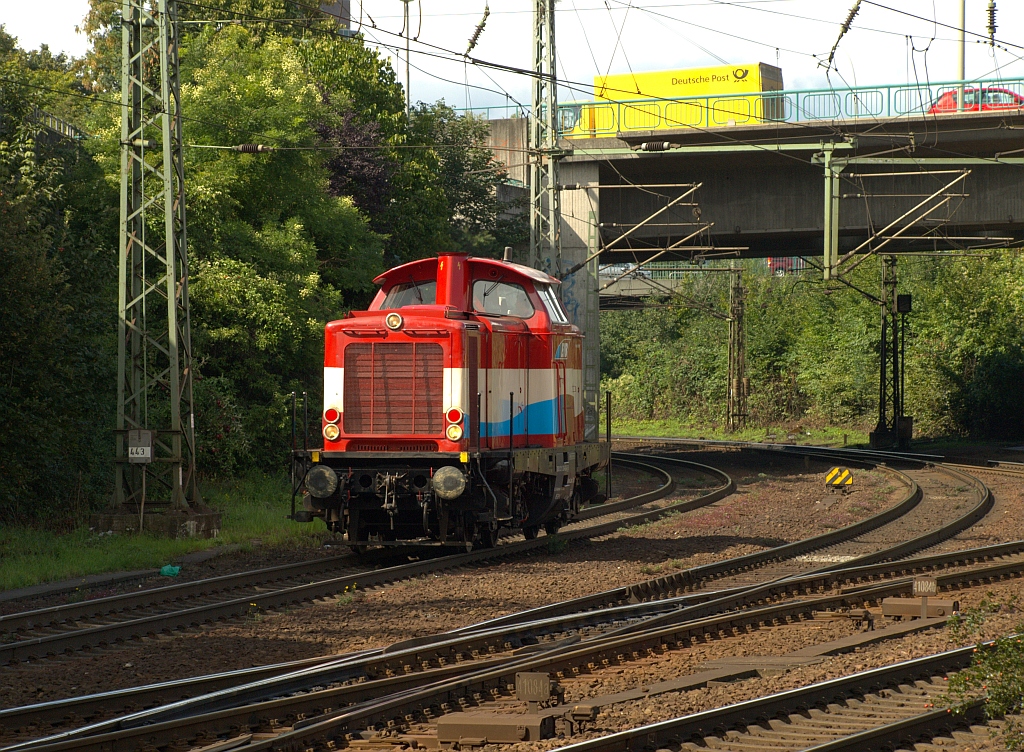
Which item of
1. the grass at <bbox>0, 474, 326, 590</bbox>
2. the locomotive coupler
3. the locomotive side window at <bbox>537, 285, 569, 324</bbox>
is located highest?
the locomotive side window at <bbox>537, 285, 569, 324</bbox>

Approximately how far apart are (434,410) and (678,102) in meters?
15.8

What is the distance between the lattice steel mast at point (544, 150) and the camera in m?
25.5

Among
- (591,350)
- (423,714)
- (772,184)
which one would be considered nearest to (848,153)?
(772,184)

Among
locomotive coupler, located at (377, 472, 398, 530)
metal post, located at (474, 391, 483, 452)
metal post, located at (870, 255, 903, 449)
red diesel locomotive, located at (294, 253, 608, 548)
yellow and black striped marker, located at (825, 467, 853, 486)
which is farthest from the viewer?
metal post, located at (870, 255, 903, 449)

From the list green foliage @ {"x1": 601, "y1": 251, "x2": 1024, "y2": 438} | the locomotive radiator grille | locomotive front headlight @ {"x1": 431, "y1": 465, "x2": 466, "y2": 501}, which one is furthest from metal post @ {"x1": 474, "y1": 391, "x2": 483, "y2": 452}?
Answer: green foliage @ {"x1": 601, "y1": 251, "x2": 1024, "y2": 438}

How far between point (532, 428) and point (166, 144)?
22.3 ft

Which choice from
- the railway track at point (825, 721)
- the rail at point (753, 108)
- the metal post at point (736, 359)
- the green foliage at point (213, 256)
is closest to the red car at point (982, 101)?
the rail at point (753, 108)

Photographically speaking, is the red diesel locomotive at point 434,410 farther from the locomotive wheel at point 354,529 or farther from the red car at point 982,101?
the red car at point 982,101

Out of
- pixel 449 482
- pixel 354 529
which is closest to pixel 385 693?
pixel 449 482

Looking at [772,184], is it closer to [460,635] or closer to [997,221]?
[997,221]

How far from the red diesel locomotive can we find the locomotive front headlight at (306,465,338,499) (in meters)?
0.01

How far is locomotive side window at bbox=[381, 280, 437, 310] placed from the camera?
14.9 m

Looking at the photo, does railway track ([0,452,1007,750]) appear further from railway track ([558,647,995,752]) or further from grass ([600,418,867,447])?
grass ([600,418,867,447])

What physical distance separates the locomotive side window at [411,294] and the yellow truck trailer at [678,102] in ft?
43.7
